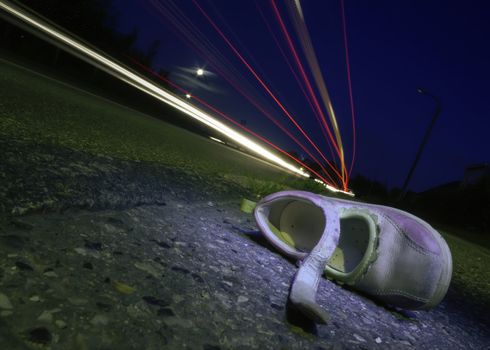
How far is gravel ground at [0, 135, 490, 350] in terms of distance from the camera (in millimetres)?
1199

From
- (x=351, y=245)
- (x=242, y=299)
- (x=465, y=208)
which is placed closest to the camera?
(x=242, y=299)

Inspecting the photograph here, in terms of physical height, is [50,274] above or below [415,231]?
below

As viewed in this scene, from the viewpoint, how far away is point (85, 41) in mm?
34406

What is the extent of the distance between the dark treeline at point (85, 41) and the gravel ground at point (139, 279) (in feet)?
48.1

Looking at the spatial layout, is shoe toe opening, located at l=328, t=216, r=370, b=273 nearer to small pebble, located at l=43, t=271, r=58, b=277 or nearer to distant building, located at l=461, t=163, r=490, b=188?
small pebble, located at l=43, t=271, r=58, b=277

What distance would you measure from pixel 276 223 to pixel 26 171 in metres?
1.78

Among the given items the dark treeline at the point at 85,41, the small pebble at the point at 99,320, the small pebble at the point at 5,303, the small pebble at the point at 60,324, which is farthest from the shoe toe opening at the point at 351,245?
the dark treeline at the point at 85,41

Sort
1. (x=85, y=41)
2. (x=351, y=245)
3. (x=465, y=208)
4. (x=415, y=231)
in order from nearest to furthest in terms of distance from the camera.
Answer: (x=415, y=231) → (x=351, y=245) → (x=465, y=208) → (x=85, y=41)

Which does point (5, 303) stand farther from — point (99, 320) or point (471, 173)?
point (471, 173)

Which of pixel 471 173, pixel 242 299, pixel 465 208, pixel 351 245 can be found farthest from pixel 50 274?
pixel 471 173

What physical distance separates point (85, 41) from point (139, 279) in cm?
3778

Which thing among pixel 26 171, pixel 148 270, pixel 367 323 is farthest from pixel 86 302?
pixel 367 323

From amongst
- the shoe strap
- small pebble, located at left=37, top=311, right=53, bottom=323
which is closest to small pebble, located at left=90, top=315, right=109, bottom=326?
small pebble, located at left=37, top=311, right=53, bottom=323

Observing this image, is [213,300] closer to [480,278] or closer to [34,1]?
[480,278]
